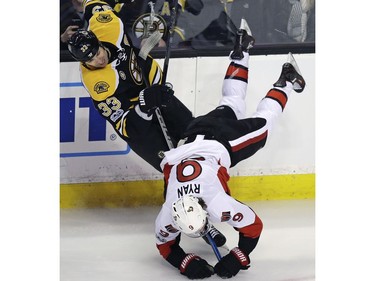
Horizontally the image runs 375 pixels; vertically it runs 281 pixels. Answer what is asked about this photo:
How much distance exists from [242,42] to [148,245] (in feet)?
3.51

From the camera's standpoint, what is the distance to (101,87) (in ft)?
14.8

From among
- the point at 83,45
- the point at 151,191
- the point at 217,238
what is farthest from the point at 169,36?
the point at 217,238

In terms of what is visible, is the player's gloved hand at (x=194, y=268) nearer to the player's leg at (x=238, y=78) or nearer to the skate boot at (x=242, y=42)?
the player's leg at (x=238, y=78)

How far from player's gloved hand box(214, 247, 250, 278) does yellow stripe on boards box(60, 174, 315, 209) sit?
0.62 meters

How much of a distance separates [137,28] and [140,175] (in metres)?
0.72

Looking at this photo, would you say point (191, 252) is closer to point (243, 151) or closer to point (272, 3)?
point (243, 151)

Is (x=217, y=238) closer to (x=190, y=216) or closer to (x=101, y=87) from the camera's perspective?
(x=190, y=216)

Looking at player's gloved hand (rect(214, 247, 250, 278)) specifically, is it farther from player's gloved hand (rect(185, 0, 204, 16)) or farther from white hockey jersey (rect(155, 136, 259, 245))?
player's gloved hand (rect(185, 0, 204, 16))

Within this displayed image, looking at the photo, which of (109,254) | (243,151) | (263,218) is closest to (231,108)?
(243,151)

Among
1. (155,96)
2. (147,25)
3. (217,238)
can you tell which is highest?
(147,25)

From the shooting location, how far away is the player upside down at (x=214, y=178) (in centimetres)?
409

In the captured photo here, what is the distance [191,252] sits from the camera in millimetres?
4379

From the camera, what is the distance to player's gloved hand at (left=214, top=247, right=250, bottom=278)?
4164 millimetres

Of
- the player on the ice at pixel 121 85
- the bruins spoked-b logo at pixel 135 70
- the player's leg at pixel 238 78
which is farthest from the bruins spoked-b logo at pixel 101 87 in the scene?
the player's leg at pixel 238 78
